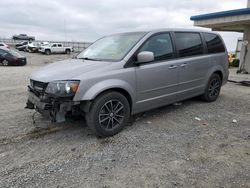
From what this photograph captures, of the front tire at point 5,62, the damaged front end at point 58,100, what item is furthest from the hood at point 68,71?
the front tire at point 5,62

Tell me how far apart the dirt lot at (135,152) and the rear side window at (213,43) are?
165 cm

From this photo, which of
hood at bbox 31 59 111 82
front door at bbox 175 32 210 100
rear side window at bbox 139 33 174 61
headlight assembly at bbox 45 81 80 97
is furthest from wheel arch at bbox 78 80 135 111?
front door at bbox 175 32 210 100

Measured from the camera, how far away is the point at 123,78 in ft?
12.9

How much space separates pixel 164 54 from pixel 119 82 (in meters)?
1.28

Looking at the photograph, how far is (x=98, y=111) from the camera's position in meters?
3.69

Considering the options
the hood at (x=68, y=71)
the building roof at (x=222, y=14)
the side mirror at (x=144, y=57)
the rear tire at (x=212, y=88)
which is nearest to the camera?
the hood at (x=68, y=71)

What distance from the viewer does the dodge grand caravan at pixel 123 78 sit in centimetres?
357

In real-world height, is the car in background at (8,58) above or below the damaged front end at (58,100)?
above

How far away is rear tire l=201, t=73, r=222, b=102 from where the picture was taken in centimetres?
583

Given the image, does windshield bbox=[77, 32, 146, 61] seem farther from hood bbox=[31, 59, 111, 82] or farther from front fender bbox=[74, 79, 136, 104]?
front fender bbox=[74, 79, 136, 104]

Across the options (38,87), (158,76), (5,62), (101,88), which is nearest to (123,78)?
(101,88)

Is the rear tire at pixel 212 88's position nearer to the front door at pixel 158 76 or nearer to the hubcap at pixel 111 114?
the front door at pixel 158 76

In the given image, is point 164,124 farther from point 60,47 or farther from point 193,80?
point 60,47

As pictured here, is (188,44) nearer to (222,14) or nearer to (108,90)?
(108,90)
